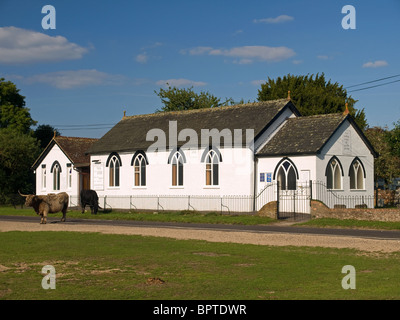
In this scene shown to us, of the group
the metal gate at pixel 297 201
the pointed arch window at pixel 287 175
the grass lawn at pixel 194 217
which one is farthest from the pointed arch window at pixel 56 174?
the metal gate at pixel 297 201

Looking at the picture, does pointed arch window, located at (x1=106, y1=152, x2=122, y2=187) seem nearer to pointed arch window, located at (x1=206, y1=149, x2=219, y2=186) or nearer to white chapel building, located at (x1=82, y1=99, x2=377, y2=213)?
white chapel building, located at (x1=82, y1=99, x2=377, y2=213)

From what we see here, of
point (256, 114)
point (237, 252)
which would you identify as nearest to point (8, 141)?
point (256, 114)

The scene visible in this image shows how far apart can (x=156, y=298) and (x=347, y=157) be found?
1089 inches

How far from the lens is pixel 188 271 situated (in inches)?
499

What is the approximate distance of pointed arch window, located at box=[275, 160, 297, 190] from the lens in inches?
1326

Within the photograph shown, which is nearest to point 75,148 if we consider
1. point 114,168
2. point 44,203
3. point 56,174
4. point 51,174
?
A: point 56,174

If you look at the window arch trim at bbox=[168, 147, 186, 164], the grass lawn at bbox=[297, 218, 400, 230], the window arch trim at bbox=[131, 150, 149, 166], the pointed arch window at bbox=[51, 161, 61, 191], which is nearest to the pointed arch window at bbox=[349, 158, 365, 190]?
the grass lawn at bbox=[297, 218, 400, 230]

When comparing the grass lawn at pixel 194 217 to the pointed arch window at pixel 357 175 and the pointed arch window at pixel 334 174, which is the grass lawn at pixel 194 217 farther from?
the pointed arch window at pixel 357 175

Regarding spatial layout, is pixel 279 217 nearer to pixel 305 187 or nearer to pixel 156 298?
pixel 305 187

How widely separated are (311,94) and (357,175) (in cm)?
1963

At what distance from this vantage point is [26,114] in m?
71.3

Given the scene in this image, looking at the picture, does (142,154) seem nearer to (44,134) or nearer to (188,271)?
(188,271)

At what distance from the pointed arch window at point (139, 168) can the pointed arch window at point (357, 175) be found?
14251 mm

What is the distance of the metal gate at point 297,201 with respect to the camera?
106ft
